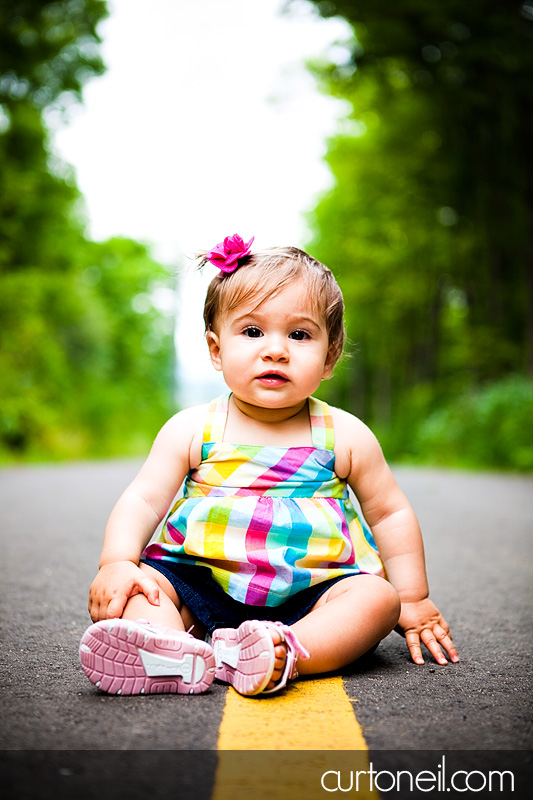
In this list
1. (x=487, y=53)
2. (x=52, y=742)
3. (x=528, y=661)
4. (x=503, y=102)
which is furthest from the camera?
(x=503, y=102)

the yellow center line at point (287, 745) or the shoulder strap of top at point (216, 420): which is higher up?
the shoulder strap of top at point (216, 420)

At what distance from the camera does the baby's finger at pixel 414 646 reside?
255cm

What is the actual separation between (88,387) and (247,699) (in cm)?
2247

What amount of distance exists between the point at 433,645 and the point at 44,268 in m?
19.3

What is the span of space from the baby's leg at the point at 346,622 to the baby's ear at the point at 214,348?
0.81m

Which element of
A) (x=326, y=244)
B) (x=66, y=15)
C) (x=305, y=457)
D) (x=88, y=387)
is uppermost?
(x=66, y=15)

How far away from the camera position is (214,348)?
9.13ft

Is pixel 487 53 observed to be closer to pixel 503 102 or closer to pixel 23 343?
pixel 503 102

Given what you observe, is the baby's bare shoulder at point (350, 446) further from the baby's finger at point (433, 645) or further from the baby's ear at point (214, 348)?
the baby's finger at point (433, 645)

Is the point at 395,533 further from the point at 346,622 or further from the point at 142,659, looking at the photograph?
the point at 142,659

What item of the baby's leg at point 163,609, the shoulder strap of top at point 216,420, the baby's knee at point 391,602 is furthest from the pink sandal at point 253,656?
the shoulder strap of top at point 216,420

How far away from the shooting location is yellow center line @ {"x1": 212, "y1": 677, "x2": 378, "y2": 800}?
5.08 ft

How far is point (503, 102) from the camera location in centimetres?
1482

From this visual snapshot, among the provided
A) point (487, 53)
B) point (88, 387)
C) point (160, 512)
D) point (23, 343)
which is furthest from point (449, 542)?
point (88, 387)
